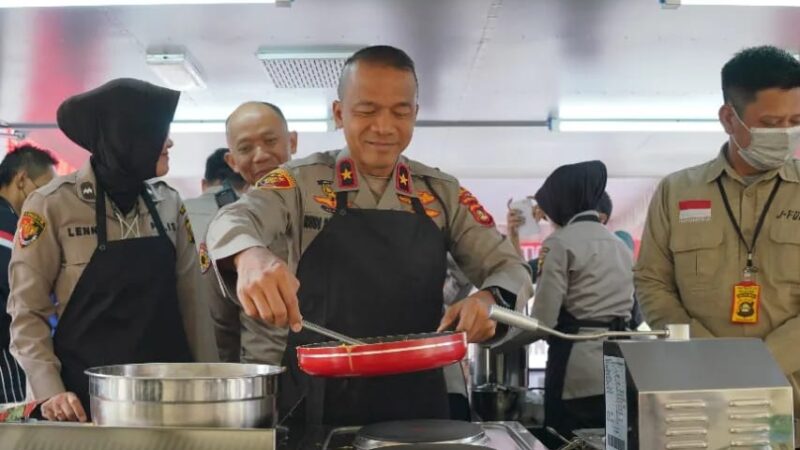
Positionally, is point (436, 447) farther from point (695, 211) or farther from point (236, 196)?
point (236, 196)

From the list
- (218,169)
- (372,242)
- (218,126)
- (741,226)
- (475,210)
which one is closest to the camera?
(372,242)

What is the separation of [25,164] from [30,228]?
1.24 m

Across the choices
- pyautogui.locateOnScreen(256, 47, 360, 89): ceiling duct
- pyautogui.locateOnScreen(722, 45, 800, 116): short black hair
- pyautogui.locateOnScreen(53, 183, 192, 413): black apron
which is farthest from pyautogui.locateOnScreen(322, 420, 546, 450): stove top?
pyautogui.locateOnScreen(256, 47, 360, 89): ceiling duct

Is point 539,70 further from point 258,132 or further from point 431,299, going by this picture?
point 431,299

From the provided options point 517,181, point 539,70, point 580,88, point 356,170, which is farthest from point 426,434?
point 517,181

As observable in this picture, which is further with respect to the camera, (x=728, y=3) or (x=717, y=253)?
(x=728, y=3)

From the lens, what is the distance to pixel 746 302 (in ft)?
6.49

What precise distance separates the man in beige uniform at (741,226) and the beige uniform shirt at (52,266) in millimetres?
1360

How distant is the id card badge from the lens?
6.48 ft

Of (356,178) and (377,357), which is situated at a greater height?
(356,178)

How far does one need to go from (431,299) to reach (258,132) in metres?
1.13

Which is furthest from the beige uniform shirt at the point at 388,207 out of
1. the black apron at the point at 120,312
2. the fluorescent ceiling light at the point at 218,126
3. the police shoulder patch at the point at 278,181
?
the fluorescent ceiling light at the point at 218,126

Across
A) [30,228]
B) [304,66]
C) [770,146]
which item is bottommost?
[30,228]

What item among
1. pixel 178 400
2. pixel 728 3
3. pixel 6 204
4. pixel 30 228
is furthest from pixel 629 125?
pixel 178 400
